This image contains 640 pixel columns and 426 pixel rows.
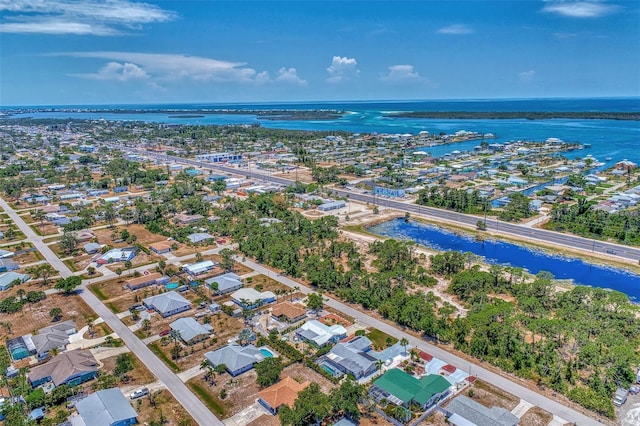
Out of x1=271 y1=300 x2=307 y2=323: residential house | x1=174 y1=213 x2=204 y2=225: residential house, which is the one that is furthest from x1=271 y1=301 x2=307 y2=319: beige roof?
x1=174 y1=213 x2=204 y2=225: residential house

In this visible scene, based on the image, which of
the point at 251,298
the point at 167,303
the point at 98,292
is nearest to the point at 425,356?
the point at 251,298

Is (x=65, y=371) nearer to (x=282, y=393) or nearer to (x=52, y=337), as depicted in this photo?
(x=52, y=337)

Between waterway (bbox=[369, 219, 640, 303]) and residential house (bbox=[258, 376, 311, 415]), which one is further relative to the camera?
waterway (bbox=[369, 219, 640, 303])

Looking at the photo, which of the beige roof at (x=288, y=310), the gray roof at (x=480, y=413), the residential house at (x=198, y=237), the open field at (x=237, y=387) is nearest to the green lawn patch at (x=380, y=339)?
the open field at (x=237, y=387)

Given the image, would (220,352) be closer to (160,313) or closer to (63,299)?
(160,313)

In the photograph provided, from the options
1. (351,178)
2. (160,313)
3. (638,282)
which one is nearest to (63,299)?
(160,313)

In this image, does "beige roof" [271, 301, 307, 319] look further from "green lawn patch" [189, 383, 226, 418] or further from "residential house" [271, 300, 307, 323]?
"green lawn patch" [189, 383, 226, 418]
